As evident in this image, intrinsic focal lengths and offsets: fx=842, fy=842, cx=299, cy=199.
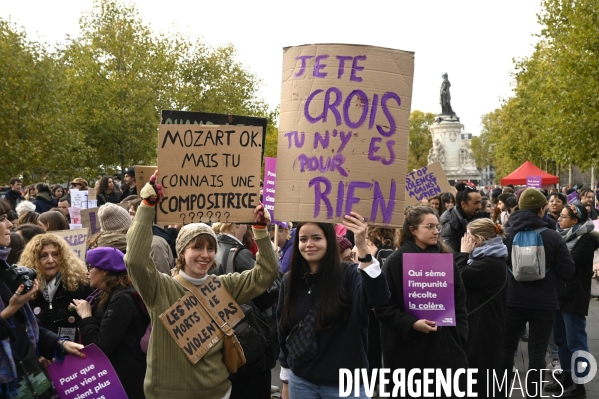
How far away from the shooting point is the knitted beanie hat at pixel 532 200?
7.84 metres

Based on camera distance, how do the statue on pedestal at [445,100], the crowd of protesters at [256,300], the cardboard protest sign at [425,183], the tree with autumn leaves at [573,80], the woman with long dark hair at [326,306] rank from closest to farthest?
the crowd of protesters at [256,300], the woman with long dark hair at [326,306], the cardboard protest sign at [425,183], the tree with autumn leaves at [573,80], the statue on pedestal at [445,100]

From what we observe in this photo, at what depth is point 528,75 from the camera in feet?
152

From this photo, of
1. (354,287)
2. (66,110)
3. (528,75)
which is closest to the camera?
(354,287)

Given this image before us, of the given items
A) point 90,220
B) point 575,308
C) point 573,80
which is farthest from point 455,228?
point 573,80

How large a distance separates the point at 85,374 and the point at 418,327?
2.03 metres

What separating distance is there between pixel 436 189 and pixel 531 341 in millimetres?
5212

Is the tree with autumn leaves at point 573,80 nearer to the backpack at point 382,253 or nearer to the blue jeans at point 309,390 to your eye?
the backpack at point 382,253

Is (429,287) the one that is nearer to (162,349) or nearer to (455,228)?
(162,349)

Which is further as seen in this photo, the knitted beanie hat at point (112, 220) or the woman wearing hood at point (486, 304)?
the knitted beanie hat at point (112, 220)

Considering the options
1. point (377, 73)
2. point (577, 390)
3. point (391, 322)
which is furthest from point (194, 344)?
point (577, 390)

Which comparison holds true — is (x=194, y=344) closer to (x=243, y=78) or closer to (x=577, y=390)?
(x=577, y=390)

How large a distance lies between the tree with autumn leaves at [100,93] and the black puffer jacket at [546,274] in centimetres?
2431

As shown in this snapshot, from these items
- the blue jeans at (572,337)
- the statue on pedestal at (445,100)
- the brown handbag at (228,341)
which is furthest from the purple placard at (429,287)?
the statue on pedestal at (445,100)

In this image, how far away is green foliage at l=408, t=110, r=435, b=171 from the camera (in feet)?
377
